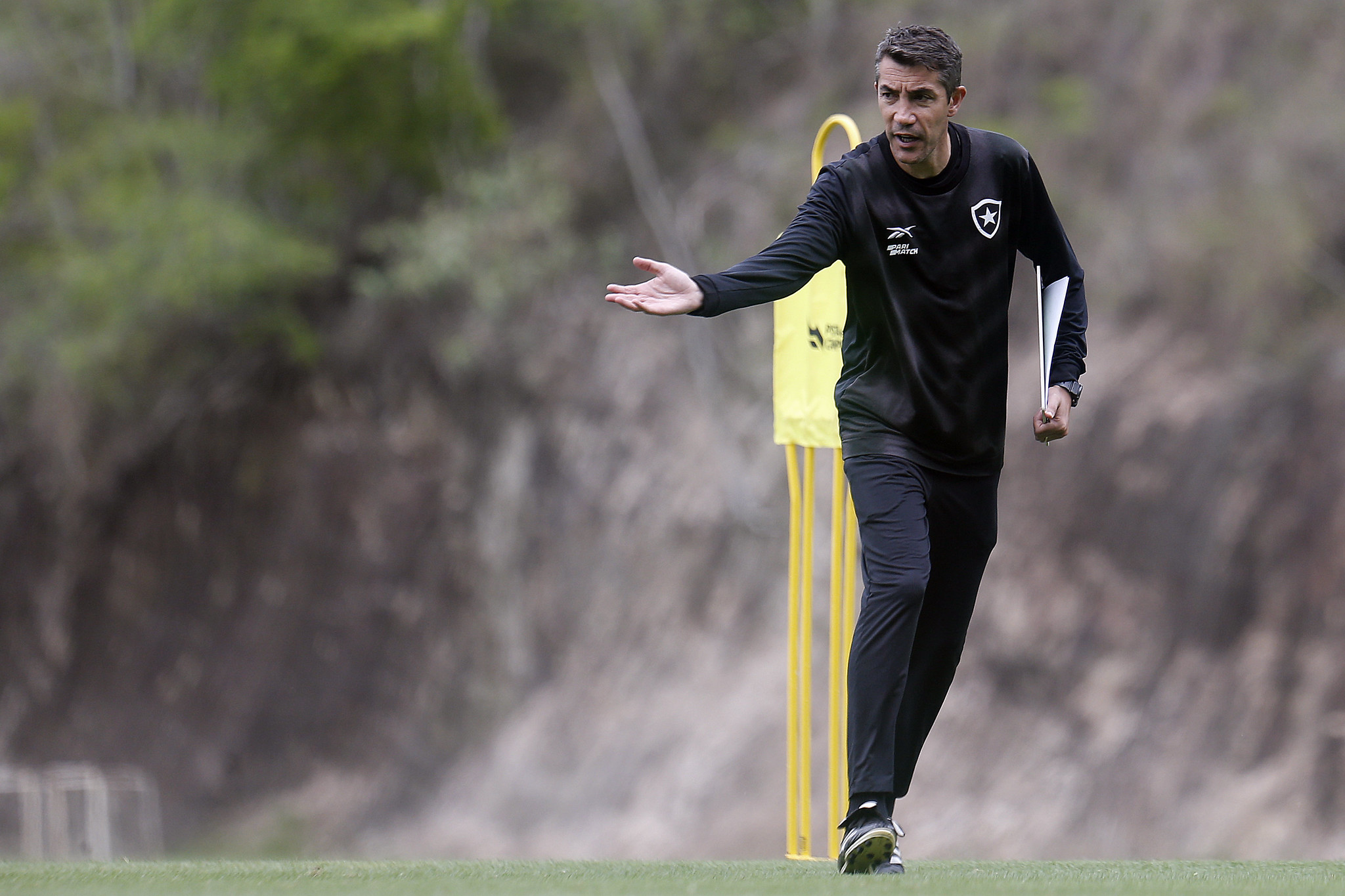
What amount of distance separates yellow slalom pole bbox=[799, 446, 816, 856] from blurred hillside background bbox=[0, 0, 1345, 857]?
566cm

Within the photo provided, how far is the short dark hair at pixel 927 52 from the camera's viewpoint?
150 inches

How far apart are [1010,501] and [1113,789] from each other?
2.80 m

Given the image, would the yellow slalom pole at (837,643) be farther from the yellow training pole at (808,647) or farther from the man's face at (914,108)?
the man's face at (914,108)

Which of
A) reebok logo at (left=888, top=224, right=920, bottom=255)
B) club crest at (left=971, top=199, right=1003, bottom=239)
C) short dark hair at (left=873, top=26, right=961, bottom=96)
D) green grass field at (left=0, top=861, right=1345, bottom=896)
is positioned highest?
short dark hair at (left=873, top=26, right=961, bottom=96)

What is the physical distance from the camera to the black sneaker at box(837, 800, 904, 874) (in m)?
3.75

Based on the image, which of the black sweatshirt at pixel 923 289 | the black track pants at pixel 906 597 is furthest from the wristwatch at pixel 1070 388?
the black track pants at pixel 906 597

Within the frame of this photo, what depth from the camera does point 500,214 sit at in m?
16.8

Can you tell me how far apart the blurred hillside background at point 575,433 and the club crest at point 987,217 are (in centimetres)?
712

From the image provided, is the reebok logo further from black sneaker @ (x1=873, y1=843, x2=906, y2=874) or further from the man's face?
black sneaker @ (x1=873, y1=843, x2=906, y2=874)

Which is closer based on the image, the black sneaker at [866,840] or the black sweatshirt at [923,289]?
the black sneaker at [866,840]

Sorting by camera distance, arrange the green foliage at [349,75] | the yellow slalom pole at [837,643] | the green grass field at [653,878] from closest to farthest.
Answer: the green grass field at [653,878] → the yellow slalom pole at [837,643] → the green foliage at [349,75]

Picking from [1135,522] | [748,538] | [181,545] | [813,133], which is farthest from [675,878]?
[181,545]

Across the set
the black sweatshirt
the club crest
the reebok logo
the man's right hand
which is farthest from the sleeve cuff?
the club crest

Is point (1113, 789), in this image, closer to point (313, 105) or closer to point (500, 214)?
point (500, 214)
